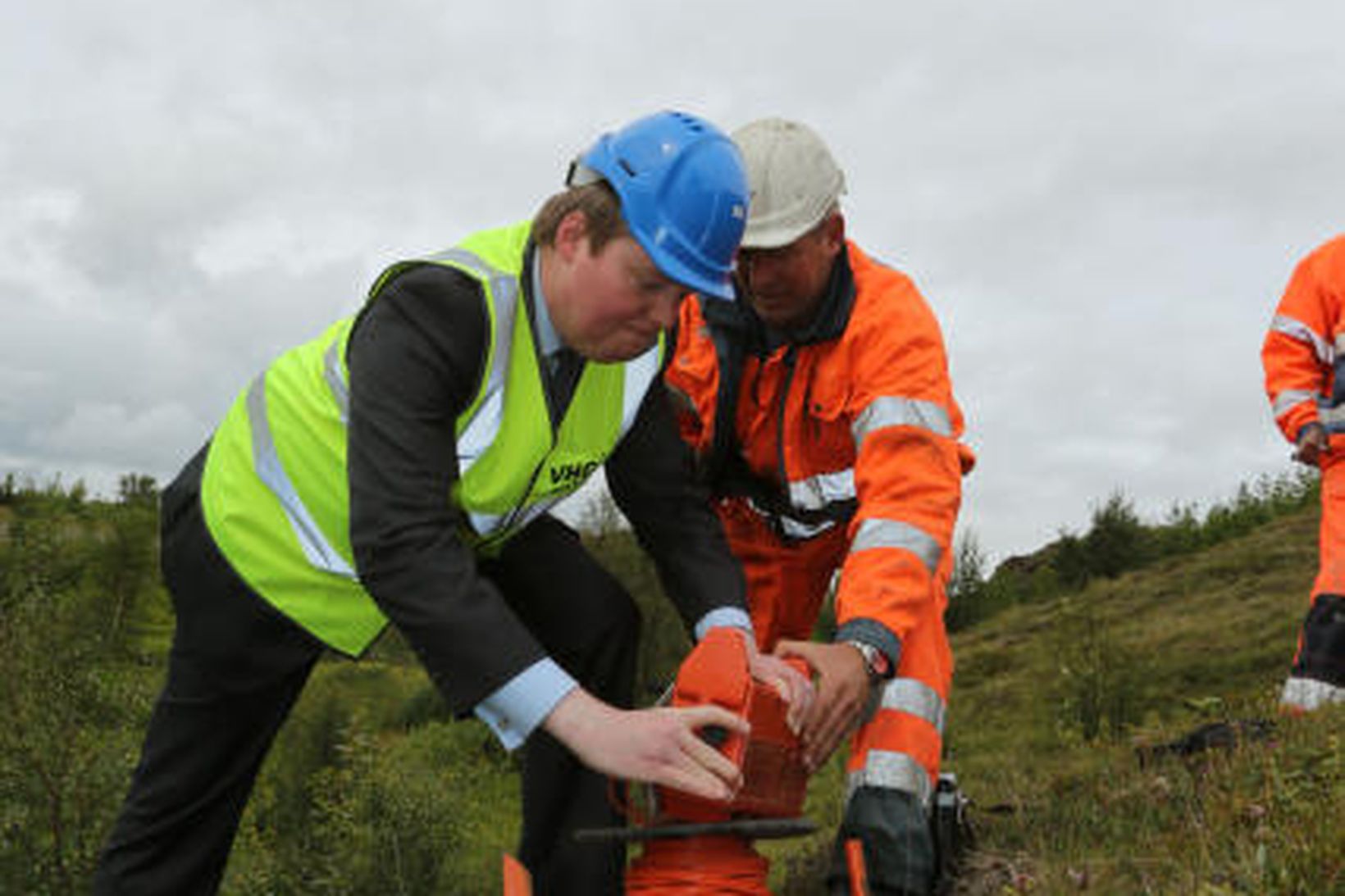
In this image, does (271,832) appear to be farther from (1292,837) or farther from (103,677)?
(1292,837)

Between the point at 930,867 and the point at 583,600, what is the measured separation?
1.11 m

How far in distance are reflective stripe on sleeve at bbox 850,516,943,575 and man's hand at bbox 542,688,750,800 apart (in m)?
1.05

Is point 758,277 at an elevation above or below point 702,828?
above

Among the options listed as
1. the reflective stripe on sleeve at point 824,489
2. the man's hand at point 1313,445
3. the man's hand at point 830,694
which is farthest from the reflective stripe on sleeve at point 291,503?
the man's hand at point 1313,445

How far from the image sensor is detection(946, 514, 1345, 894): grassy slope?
269cm

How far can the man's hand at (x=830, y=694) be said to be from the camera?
2746 millimetres

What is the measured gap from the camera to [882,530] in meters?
3.12

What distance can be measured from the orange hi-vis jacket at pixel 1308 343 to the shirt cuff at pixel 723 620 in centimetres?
386

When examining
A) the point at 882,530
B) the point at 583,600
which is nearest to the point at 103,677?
the point at 583,600

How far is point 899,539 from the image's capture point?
3.11 metres

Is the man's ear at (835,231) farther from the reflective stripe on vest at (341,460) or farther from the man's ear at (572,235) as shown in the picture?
the man's ear at (572,235)

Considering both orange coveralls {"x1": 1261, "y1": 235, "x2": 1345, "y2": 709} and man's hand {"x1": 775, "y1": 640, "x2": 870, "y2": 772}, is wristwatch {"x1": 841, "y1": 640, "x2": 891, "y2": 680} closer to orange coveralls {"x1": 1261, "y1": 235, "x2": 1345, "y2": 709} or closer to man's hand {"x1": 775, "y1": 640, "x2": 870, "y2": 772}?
man's hand {"x1": 775, "y1": 640, "x2": 870, "y2": 772}

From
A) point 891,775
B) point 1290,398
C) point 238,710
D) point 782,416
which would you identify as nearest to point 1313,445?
point 1290,398

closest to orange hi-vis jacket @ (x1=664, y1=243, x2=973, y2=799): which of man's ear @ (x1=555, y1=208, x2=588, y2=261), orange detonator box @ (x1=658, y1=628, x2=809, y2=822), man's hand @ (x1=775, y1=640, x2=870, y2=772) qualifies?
man's hand @ (x1=775, y1=640, x2=870, y2=772)
